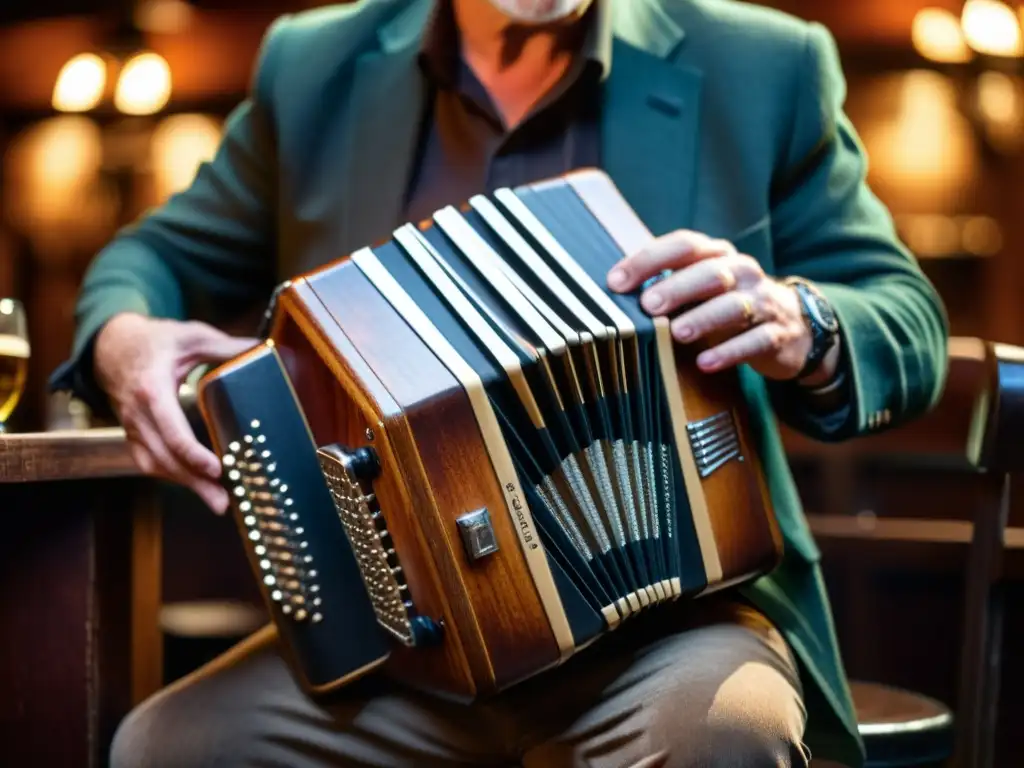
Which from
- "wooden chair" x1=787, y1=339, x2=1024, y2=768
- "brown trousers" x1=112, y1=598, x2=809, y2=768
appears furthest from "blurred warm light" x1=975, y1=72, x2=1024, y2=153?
"brown trousers" x1=112, y1=598, x2=809, y2=768

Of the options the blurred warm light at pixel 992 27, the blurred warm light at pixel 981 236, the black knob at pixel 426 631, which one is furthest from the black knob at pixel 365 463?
the blurred warm light at pixel 981 236

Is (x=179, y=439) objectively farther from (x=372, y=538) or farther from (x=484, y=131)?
(x=484, y=131)

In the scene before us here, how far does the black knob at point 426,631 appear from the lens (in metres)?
1.10

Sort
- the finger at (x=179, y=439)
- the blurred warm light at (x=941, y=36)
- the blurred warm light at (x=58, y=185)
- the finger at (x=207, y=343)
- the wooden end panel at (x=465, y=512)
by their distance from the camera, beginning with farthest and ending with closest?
the blurred warm light at (x=58, y=185), the blurred warm light at (x=941, y=36), the finger at (x=207, y=343), the finger at (x=179, y=439), the wooden end panel at (x=465, y=512)

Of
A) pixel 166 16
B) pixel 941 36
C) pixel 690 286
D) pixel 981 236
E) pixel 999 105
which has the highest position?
pixel 690 286

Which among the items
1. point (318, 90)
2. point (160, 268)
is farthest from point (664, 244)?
point (160, 268)

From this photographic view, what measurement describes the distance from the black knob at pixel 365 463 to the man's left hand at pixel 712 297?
286 mm

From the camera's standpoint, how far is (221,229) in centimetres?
162

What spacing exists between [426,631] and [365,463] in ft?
0.53

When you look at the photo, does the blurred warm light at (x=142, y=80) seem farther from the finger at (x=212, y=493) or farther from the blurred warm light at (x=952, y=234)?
the finger at (x=212, y=493)

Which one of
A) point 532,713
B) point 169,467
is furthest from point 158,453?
point 532,713

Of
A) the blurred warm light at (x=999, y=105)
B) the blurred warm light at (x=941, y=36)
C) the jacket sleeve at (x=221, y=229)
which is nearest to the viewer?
the jacket sleeve at (x=221, y=229)

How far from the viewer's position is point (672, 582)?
3.76ft

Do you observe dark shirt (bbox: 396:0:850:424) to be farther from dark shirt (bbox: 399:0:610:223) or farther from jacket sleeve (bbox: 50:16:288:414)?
jacket sleeve (bbox: 50:16:288:414)
